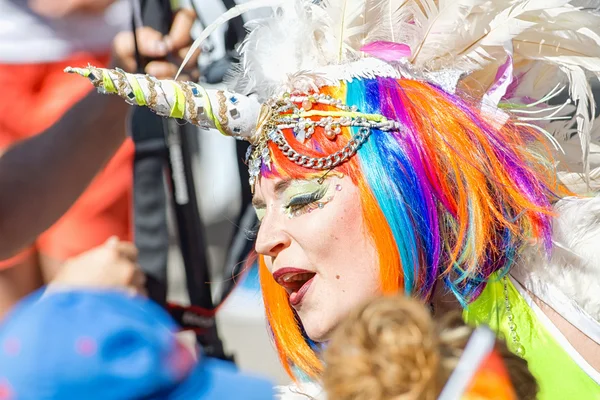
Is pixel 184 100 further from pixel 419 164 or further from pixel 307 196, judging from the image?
pixel 419 164

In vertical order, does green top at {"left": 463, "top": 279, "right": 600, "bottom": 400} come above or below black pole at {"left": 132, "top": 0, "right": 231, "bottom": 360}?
above

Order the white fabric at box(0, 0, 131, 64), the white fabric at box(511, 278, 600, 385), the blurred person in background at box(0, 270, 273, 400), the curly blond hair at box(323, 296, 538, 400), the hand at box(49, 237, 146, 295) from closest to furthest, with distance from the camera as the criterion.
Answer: the blurred person in background at box(0, 270, 273, 400) < the curly blond hair at box(323, 296, 538, 400) < the white fabric at box(511, 278, 600, 385) < the hand at box(49, 237, 146, 295) < the white fabric at box(0, 0, 131, 64)

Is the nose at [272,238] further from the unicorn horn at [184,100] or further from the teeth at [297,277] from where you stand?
the unicorn horn at [184,100]

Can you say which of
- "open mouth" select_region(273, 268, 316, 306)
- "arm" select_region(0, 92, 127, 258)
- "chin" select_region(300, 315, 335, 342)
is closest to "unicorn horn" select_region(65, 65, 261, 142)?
"open mouth" select_region(273, 268, 316, 306)

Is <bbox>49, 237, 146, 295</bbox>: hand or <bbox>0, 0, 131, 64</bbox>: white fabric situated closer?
<bbox>49, 237, 146, 295</bbox>: hand

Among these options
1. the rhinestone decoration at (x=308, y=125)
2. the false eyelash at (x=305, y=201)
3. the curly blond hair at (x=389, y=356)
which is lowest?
the false eyelash at (x=305, y=201)

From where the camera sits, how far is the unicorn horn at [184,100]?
1457 mm

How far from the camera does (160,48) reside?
284 cm

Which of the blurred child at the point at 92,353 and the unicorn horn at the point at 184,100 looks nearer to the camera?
the blurred child at the point at 92,353

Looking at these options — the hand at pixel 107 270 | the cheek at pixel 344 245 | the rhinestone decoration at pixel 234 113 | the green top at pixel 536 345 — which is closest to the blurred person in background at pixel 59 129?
the hand at pixel 107 270

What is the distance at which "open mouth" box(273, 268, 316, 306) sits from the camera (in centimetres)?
149

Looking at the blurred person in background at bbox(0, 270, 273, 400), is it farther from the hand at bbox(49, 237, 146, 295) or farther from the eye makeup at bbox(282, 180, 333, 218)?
the hand at bbox(49, 237, 146, 295)

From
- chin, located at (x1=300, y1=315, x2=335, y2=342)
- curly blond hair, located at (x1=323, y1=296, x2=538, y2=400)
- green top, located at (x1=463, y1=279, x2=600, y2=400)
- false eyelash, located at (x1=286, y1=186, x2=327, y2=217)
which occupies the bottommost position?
green top, located at (x1=463, y1=279, x2=600, y2=400)

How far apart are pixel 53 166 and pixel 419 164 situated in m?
1.68
